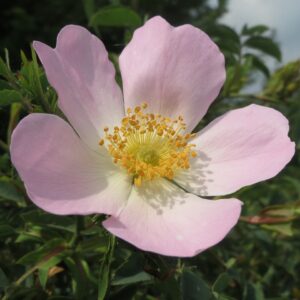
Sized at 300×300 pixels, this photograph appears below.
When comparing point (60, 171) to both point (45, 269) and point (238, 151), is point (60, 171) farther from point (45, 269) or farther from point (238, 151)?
point (238, 151)

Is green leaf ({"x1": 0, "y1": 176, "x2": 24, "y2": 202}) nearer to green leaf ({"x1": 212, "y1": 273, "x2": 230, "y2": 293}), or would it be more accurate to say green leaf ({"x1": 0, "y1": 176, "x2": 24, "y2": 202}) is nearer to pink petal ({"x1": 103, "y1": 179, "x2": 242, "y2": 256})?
pink petal ({"x1": 103, "y1": 179, "x2": 242, "y2": 256})

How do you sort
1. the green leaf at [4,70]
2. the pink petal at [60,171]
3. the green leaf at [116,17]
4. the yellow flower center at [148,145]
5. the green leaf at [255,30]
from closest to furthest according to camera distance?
the pink petal at [60,171] < the green leaf at [4,70] < the yellow flower center at [148,145] < the green leaf at [116,17] < the green leaf at [255,30]

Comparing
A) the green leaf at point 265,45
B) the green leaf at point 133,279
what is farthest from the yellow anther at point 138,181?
the green leaf at point 265,45

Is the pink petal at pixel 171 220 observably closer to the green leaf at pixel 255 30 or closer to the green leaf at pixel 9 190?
the green leaf at pixel 9 190

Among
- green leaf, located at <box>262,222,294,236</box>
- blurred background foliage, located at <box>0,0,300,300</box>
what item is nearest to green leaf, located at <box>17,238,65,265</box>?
blurred background foliage, located at <box>0,0,300,300</box>

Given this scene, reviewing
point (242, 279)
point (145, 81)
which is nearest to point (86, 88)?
point (145, 81)

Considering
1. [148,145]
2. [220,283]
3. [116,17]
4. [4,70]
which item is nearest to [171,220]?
[220,283]

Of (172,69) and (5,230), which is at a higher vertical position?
(172,69)
